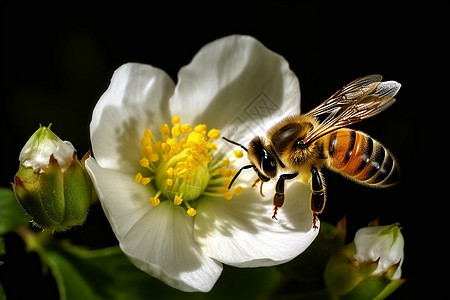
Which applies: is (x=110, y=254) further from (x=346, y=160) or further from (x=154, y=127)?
(x=346, y=160)

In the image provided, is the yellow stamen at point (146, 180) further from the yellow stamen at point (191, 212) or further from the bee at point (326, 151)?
the bee at point (326, 151)

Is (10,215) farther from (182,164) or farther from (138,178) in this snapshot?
(182,164)

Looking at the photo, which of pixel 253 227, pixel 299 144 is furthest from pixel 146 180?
pixel 299 144

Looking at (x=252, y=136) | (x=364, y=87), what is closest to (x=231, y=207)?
(x=252, y=136)

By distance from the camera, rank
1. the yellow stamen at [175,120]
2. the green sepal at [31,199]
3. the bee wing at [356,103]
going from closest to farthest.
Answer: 1. the green sepal at [31,199]
2. the bee wing at [356,103]
3. the yellow stamen at [175,120]

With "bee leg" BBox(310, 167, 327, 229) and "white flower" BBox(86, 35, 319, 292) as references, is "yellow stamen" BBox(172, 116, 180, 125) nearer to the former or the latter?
"white flower" BBox(86, 35, 319, 292)

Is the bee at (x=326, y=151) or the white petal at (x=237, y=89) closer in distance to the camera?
the bee at (x=326, y=151)

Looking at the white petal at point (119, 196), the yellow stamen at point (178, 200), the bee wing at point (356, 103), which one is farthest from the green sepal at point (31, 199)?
the bee wing at point (356, 103)
